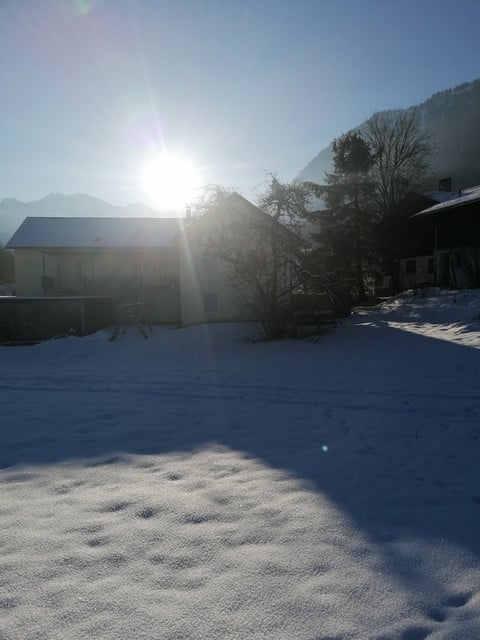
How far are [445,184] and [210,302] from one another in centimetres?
3448

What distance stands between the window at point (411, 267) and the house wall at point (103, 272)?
2490 cm

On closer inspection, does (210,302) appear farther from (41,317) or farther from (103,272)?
(103,272)

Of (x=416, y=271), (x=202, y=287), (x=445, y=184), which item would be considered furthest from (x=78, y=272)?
(x=445, y=184)

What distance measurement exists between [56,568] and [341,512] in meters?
1.96

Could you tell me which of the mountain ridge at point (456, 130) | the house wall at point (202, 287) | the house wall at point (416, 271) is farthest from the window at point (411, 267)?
the house wall at point (202, 287)

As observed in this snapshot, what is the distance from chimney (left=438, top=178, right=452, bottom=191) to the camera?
41.3 meters

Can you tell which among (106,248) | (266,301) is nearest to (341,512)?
(266,301)

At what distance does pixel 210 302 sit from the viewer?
19.9 metres

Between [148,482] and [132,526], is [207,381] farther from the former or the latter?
[132,526]

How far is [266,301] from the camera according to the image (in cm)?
1305

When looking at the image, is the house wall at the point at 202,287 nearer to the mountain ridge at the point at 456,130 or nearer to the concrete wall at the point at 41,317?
the concrete wall at the point at 41,317

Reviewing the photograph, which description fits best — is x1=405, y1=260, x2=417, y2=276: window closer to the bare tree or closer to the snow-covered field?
the bare tree

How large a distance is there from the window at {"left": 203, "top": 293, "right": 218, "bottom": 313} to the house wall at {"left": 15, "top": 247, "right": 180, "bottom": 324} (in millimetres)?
3082

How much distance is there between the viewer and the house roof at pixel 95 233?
82.5ft
